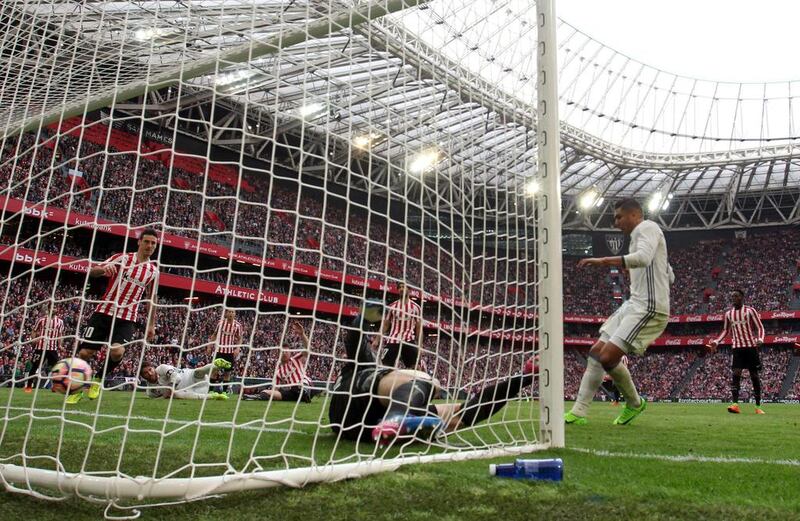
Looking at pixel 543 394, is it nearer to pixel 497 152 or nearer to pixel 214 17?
pixel 497 152

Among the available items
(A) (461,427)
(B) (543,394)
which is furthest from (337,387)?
(B) (543,394)

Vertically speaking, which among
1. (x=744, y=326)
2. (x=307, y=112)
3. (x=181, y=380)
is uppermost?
(x=307, y=112)

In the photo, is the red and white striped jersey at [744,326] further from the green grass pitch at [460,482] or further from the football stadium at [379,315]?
the green grass pitch at [460,482]

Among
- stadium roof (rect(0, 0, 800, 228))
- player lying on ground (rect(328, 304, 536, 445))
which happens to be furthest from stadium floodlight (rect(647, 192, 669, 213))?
player lying on ground (rect(328, 304, 536, 445))

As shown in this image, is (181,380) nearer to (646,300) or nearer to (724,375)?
(646,300)

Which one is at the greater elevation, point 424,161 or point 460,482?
point 424,161

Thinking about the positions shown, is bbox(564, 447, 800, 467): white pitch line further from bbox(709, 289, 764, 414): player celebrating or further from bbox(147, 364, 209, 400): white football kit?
bbox(709, 289, 764, 414): player celebrating

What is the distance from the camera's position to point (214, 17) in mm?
4211

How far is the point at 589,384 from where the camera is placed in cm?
550

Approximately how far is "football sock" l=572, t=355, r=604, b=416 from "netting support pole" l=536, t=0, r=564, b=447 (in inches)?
70.1

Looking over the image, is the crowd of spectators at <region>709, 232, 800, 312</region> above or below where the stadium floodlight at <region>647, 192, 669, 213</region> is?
below

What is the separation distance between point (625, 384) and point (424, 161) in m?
2.79

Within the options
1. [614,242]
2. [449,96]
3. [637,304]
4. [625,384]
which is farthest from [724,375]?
[449,96]

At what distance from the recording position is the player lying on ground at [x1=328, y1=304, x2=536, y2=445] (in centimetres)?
309
